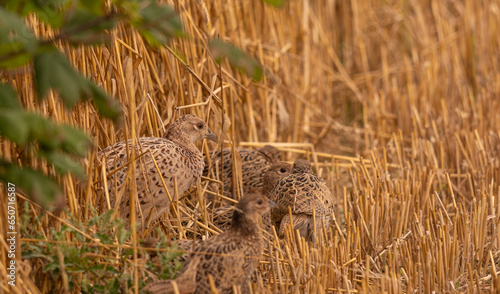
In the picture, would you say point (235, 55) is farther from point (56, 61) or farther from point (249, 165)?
point (249, 165)

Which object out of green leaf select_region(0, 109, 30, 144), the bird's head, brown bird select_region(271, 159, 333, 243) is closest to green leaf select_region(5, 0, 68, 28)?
green leaf select_region(0, 109, 30, 144)

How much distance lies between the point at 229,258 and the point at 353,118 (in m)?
4.59

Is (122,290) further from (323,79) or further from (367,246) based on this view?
(323,79)

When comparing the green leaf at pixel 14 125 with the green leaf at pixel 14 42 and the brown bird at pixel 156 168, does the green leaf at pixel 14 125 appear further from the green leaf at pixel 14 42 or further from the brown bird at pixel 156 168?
the brown bird at pixel 156 168

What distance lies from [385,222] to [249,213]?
3.70 feet

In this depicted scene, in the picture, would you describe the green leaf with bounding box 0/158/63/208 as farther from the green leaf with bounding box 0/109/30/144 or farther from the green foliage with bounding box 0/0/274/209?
the green leaf with bounding box 0/109/30/144

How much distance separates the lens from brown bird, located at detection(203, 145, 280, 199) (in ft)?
14.9

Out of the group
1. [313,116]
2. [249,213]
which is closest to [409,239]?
[249,213]

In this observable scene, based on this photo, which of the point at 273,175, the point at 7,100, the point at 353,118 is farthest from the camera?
the point at 353,118

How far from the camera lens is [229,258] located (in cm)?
285

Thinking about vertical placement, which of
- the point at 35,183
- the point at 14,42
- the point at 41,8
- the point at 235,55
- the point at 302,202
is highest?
the point at 41,8

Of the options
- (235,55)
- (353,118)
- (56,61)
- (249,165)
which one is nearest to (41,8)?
(56,61)

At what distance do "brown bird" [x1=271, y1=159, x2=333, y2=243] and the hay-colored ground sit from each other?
0.58ft

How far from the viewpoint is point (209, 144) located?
486cm
